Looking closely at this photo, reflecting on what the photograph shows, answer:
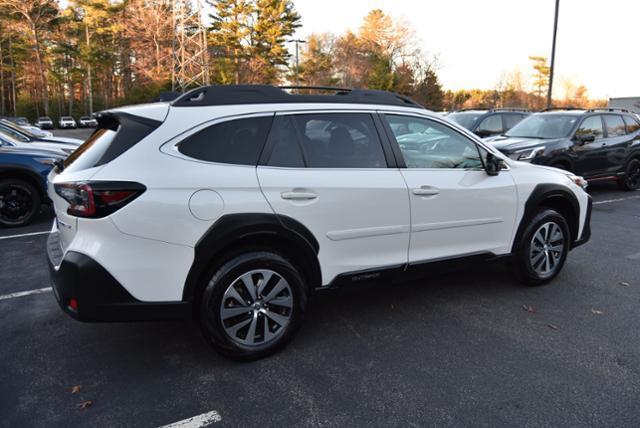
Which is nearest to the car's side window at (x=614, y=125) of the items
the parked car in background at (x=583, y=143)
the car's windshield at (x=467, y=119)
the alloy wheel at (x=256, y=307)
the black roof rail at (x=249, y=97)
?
the parked car in background at (x=583, y=143)

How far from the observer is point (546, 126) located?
9914mm

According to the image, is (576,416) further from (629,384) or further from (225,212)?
(225,212)

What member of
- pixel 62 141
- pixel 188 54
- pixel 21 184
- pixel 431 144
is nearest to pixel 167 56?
pixel 188 54

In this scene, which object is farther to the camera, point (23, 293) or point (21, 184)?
point (21, 184)

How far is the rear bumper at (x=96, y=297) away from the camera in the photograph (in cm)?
273

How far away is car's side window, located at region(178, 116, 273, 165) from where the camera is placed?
2988 mm

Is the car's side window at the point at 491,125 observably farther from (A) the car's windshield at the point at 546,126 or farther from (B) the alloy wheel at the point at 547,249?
(B) the alloy wheel at the point at 547,249

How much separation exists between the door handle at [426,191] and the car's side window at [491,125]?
9842 millimetres

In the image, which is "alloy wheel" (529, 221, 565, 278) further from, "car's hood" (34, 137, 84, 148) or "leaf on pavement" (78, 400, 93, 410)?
"car's hood" (34, 137, 84, 148)

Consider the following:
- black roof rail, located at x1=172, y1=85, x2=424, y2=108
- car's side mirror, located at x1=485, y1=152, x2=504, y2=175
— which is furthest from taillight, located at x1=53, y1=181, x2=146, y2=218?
car's side mirror, located at x1=485, y1=152, x2=504, y2=175

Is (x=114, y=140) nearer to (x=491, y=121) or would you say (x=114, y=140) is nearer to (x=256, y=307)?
(x=256, y=307)

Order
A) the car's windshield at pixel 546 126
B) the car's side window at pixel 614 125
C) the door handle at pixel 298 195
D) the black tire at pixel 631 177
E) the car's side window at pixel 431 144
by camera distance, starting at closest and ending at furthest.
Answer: the door handle at pixel 298 195
the car's side window at pixel 431 144
the car's windshield at pixel 546 126
the car's side window at pixel 614 125
the black tire at pixel 631 177

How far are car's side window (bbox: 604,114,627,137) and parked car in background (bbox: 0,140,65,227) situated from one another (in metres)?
10.6

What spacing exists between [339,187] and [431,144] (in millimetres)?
1145
